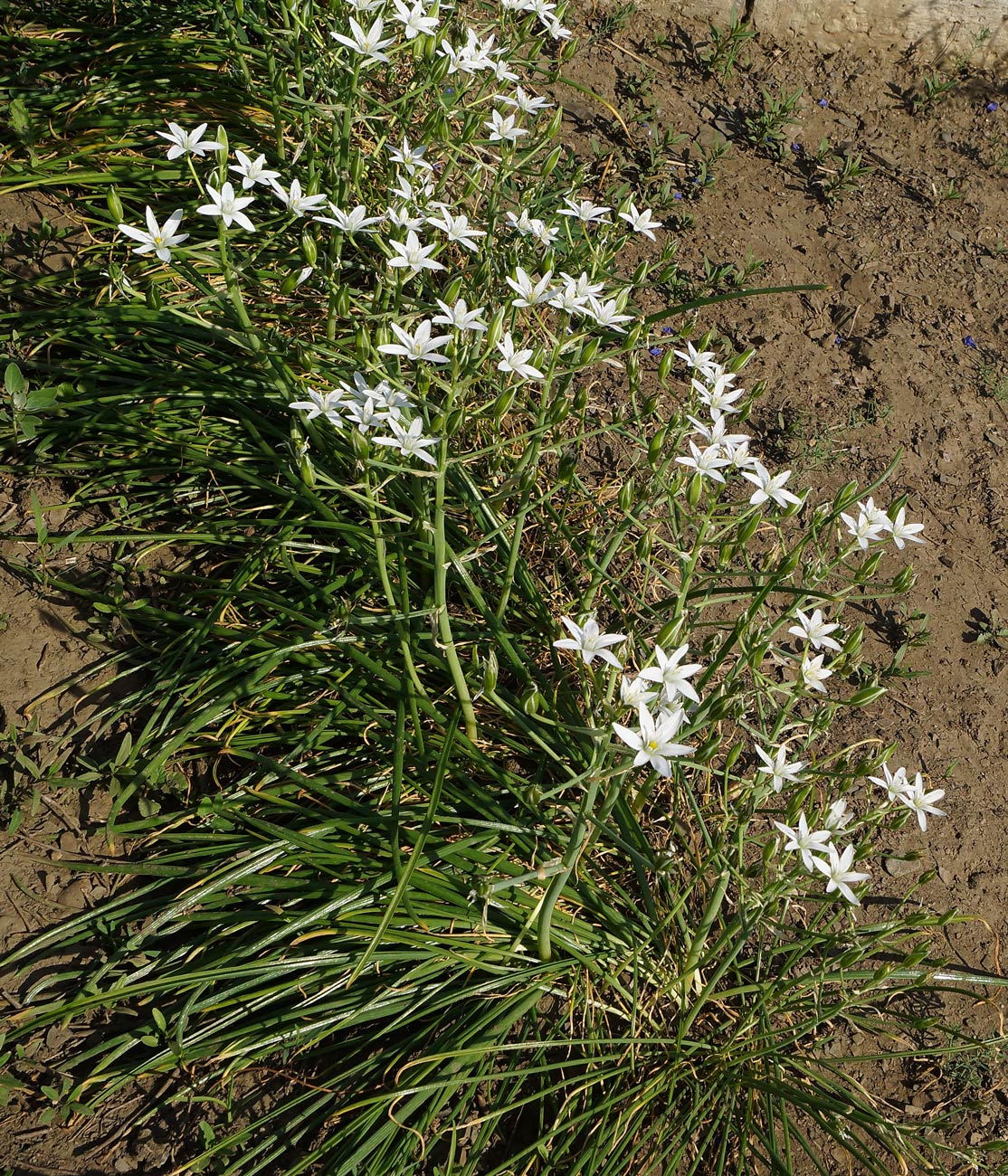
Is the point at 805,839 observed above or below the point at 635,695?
below

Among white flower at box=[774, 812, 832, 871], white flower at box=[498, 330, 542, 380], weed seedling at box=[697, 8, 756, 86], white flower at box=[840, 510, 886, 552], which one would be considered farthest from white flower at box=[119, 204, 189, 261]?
weed seedling at box=[697, 8, 756, 86]

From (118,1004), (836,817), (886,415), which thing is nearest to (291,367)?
(118,1004)

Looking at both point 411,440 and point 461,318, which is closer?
point 411,440

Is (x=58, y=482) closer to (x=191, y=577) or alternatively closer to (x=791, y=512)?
(x=191, y=577)

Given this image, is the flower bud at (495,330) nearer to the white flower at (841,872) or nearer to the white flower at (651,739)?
the white flower at (651,739)

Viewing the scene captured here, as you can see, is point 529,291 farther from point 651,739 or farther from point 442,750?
point 651,739

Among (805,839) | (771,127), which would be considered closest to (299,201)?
(805,839)

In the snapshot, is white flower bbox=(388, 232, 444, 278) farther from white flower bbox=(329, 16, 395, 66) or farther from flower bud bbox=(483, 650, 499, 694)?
flower bud bbox=(483, 650, 499, 694)
